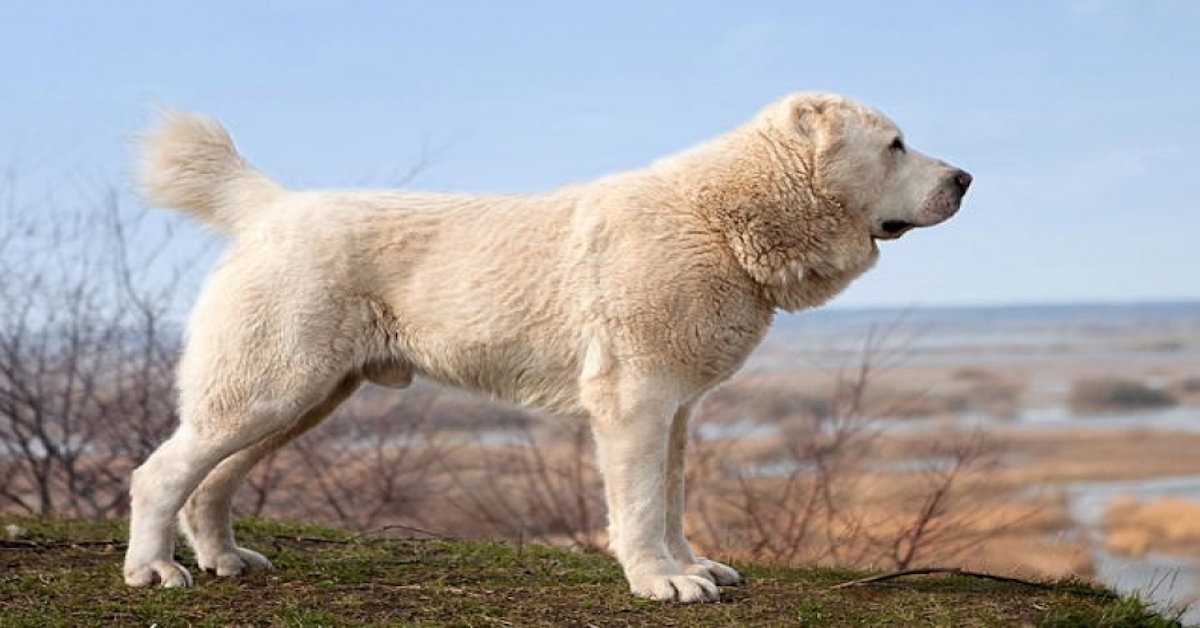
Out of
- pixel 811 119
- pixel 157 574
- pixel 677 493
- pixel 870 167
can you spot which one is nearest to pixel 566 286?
pixel 677 493

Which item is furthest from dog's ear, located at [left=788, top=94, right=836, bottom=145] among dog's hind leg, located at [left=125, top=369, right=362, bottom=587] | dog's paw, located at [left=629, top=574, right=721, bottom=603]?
dog's hind leg, located at [left=125, top=369, right=362, bottom=587]

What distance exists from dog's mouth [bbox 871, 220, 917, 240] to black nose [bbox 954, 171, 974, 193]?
23 centimetres

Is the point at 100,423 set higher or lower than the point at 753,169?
lower

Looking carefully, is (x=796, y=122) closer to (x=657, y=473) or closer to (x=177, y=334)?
(x=657, y=473)

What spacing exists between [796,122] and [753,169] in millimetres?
245

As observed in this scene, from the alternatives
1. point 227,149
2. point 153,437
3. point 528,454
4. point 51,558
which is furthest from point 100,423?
point 227,149

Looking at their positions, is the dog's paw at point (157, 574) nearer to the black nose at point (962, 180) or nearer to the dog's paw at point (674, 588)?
the dog's paw at point (674, 588)

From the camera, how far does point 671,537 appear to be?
19.8 feet

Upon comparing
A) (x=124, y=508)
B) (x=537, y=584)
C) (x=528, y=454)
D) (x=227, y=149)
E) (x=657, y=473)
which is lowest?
(x=124, y=508)

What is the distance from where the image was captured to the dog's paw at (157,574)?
19.2 ft

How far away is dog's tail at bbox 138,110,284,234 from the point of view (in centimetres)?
619

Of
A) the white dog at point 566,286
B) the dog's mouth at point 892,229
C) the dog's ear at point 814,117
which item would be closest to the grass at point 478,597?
the white dog at point 566,286

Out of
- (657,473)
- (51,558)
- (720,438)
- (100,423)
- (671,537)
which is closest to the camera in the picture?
(657,473)

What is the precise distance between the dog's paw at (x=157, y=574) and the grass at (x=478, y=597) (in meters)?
0.05
